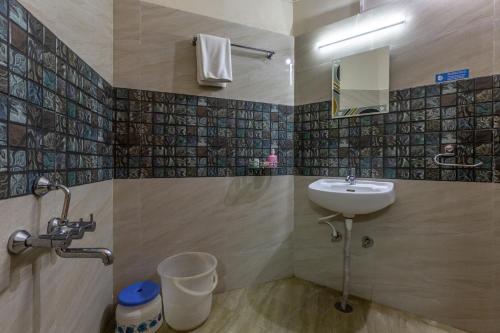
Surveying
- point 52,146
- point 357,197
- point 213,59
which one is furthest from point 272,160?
point 52,146

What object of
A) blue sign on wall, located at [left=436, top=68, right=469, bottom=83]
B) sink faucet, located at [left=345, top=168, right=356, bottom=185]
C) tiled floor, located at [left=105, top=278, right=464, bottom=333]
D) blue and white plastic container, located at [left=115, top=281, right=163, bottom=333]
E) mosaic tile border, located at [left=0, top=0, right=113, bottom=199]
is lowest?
tiled floor, located at [left=105, top=278, right=464, bottom=333]

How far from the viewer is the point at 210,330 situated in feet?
4.45

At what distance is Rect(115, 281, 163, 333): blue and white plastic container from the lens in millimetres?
1231

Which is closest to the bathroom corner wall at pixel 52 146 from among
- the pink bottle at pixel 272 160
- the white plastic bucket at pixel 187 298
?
the white plastic bucket at pixel 187 298

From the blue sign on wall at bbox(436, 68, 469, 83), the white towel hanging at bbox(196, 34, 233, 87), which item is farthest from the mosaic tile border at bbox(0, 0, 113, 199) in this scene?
the blue sign on wall at bbox(436, 68, 469, 83)

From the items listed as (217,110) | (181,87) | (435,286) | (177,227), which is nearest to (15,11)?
(181,87)

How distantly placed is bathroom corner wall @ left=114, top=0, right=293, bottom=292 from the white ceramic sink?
0.51 m

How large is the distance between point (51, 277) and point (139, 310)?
0.60 metres

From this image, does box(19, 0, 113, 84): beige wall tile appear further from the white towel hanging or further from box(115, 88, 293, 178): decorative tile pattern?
the white towel hanging

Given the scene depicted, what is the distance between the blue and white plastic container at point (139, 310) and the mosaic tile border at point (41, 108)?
0.66 metres

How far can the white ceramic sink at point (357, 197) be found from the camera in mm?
1307

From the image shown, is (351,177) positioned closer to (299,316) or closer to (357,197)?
(357,197)

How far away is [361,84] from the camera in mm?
1642

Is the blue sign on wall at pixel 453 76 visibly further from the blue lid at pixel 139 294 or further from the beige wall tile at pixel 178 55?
the blue lid at pixel 139 294
